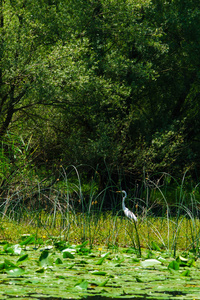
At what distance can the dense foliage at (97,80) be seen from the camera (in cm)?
1268

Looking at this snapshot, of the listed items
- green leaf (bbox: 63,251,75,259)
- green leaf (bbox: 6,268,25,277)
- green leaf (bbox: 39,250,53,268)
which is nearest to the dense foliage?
green leaf (bbox: 63,251,75,259)

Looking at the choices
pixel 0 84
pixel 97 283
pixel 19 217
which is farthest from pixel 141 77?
pixel 97 283

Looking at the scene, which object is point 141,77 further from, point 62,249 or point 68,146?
point 62,249

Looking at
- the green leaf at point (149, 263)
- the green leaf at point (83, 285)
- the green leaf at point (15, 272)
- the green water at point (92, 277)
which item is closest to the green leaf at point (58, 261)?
the green water at point (92, 277)

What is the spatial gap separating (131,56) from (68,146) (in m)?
4.08

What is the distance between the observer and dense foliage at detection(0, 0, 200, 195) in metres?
12.7

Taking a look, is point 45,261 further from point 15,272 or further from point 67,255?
point 67,255

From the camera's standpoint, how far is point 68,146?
14828 mm

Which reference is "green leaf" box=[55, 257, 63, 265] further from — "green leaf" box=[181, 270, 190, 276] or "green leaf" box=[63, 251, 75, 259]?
"green leaf" box=[181, 270, 190, 276]

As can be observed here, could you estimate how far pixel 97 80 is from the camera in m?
13.8

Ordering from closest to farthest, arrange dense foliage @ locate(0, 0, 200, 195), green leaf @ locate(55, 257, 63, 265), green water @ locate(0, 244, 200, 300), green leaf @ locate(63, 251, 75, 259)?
1. green water @ locate(0, 244, 200, 300)
2. green leaf @ locate(55, 257, 63, 265)
3. green leaf @ locate(63, 251, 75, 259)
4. dense foliage @ locate(0, 0, 200, 195)

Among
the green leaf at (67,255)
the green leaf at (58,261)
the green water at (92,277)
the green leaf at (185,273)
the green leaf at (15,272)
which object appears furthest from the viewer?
the green leaf at (67,255)

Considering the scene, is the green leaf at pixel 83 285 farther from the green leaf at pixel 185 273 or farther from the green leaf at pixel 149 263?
the green leaf at pixel 149 263

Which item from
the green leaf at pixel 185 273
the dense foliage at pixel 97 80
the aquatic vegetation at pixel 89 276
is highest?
the dense foliage at pixel 97 80
